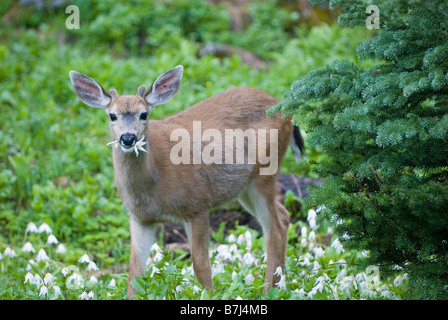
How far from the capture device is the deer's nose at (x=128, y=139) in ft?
17.2

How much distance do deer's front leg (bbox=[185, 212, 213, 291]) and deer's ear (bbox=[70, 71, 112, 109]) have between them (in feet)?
4.22

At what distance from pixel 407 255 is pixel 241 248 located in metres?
2.14

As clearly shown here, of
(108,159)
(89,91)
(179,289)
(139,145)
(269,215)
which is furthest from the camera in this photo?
(108,159)

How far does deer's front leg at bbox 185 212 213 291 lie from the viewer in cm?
561

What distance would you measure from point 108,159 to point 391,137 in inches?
202

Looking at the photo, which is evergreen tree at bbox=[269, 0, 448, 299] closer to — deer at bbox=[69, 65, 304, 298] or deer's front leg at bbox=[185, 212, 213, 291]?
deer at bbox=[69, 65, 304, 298]

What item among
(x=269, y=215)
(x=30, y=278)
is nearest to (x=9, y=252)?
(x=30, y=278)

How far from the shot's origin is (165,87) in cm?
575

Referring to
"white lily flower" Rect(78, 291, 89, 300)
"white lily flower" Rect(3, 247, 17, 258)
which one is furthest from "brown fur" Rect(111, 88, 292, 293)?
"white lily flower" Rect(3, 247, 17, 258)

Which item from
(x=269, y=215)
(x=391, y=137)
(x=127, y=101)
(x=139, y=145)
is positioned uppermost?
(x=127, y=101)

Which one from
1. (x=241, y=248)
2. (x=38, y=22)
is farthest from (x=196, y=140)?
(x=38, y=22)

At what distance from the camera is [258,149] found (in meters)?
6.33

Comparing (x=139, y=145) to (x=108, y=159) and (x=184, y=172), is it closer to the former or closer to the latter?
(x=184, y=172)

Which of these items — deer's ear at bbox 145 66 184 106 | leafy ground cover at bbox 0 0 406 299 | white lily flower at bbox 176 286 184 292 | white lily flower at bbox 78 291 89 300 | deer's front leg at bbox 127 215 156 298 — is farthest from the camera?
deer's front leg at bbox 127 215 156 298
